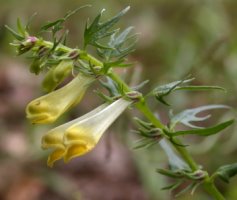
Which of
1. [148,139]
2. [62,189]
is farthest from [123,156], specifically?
[148,139]

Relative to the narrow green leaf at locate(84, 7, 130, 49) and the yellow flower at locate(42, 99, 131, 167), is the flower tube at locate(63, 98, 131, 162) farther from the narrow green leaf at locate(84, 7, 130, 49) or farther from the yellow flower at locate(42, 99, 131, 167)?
the narrow green leaf at locate(84, 7, 130, 49)

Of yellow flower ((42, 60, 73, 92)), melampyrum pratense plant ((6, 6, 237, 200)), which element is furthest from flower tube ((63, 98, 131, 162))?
yellow flower ((42, 60, 73, 92))

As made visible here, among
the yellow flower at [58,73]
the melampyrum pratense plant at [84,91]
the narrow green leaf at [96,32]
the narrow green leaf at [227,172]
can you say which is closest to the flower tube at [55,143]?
the melampyrum pratense plant at [84,91]

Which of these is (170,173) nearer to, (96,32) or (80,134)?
(80,134)

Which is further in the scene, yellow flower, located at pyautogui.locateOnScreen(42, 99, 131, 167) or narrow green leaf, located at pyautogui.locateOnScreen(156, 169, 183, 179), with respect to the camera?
narrow green leaf, located at pyautogui.locateOnScreen(156, 169, 183, 179)

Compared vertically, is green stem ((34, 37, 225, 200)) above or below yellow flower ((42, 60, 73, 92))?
below

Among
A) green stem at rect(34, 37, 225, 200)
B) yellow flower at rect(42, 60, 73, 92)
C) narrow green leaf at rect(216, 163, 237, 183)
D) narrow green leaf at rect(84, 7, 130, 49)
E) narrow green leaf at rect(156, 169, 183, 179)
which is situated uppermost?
narrow green leaf at rect(84, 7, 130, 49)

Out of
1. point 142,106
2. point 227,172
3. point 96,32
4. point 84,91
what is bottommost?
point 227,172

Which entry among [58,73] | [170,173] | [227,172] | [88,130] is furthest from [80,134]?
[227,172]
